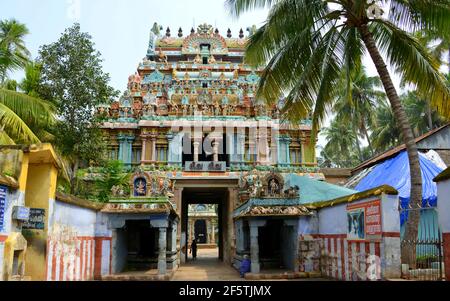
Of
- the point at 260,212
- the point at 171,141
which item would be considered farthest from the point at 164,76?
the point at 260,212

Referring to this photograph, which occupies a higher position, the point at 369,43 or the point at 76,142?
the point at 369,43

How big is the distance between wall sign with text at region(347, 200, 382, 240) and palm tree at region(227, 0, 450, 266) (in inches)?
48.5

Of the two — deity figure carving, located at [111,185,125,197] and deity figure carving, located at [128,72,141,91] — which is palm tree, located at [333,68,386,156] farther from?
deity figure carving, located at [111,185,125,197]

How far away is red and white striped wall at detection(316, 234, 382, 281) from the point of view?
34.2ft

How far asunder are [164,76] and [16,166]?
23.3 meters

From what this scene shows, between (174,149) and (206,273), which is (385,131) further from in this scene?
(206,273)

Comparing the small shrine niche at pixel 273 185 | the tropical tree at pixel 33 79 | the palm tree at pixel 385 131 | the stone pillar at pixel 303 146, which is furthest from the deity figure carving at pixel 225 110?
the palm tree at pixel 385 131

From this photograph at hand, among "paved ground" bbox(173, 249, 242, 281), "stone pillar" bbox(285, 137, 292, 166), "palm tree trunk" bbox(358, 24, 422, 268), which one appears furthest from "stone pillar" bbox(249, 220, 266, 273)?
"stone pillar" bbox(285, 137, 292, 166)

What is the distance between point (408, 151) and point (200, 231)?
129 ft

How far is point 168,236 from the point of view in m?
18.5

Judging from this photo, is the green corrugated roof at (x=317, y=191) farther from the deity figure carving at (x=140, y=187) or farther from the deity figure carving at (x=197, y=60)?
the deity figure carving at (x=197, y=60)

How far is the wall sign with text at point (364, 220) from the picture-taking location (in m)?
9.80
